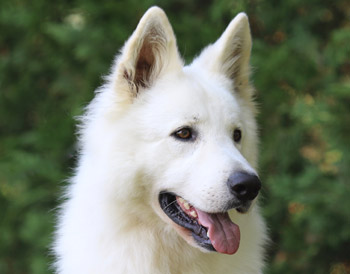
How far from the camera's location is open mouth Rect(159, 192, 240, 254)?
3.03m

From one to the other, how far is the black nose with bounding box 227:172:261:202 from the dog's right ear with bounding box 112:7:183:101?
0.87 m

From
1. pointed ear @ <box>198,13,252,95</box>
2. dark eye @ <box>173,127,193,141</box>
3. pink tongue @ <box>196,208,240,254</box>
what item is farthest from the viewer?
pointed ear @ <box>198,13,252,95</box>

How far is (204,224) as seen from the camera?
3.06 meters

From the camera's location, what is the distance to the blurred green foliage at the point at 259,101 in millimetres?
5293

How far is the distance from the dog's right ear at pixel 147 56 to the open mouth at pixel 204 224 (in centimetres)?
71

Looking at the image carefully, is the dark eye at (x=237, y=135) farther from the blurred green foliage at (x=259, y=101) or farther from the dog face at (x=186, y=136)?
the blurred green foliage at (x=259, y=101)

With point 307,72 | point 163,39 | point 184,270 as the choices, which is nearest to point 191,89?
point 163,39

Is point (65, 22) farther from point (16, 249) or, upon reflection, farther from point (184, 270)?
point (184, 270)

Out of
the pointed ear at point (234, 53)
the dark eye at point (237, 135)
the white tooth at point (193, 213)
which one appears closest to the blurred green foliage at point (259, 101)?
the pointed ear at point (234, 53)

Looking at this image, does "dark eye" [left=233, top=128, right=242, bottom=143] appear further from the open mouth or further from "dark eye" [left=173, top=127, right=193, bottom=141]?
the open mouth

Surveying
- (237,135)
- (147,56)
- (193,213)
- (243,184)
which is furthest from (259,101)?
(243,184)

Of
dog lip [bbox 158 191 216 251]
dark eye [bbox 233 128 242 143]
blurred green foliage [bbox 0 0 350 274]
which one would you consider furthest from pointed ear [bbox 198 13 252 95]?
blurred green foliage [bbox 0 0 350 274]

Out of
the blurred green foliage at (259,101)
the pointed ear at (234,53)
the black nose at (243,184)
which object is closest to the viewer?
the black nose at (243,184)

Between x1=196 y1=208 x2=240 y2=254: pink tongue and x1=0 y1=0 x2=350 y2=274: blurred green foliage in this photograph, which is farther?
x1=0 y1=0 x2=350 y2=274: blurred green foliage
